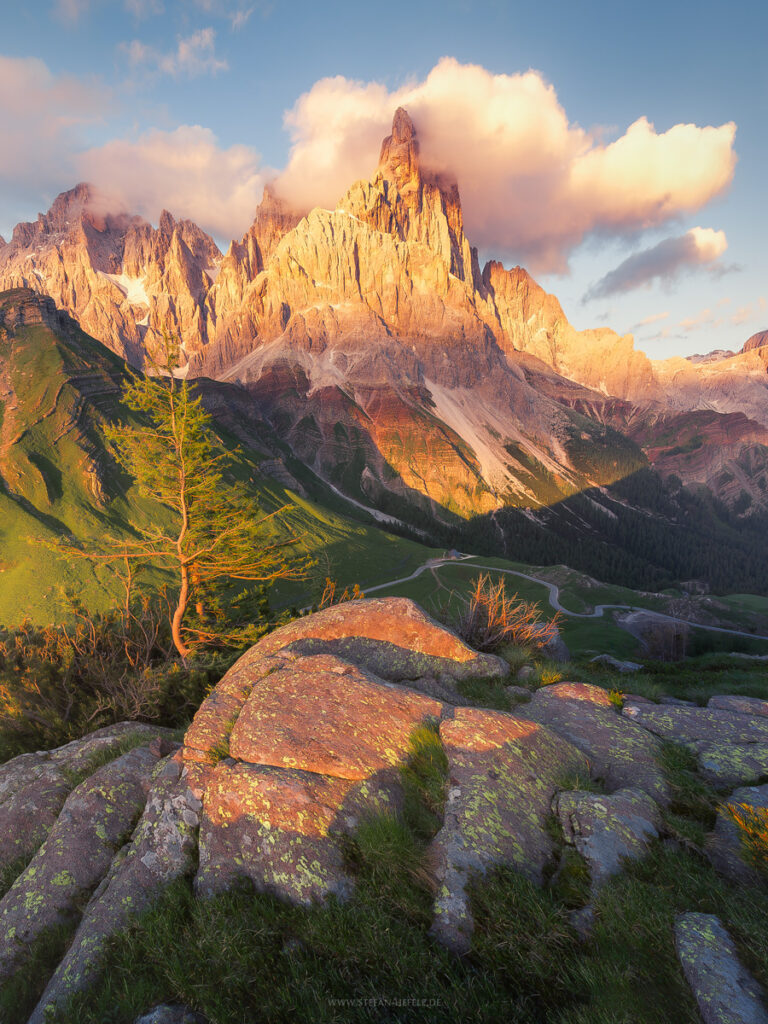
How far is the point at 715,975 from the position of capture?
343cm

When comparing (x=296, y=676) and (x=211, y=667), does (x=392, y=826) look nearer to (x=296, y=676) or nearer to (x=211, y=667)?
(x=296, y=676)

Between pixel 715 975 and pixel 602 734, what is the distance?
4670mm

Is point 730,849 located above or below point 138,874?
above

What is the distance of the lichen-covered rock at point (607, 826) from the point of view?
195 inches

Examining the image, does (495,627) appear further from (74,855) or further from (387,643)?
(74,855)

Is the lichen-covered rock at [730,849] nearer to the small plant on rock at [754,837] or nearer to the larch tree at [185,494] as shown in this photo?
the small plant on rock at [754,837]

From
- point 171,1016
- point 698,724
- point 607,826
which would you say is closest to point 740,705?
point 698,724

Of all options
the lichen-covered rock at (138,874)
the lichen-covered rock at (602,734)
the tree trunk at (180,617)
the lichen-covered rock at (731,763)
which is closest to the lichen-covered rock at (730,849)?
the lichen-covered rock at (731,763)

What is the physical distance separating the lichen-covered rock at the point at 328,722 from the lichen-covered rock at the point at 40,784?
346 cm

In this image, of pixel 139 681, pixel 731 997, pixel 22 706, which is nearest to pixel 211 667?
pixel 139 681

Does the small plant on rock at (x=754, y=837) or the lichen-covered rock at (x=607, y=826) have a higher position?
the small plant on rock at (x=754, y=837)

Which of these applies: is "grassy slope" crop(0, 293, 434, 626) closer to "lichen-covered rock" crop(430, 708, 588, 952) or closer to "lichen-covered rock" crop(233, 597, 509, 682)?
"lichen-covered rock" crop(233, 597, 509, 682)

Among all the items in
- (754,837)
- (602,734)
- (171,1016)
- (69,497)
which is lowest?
(69,497)

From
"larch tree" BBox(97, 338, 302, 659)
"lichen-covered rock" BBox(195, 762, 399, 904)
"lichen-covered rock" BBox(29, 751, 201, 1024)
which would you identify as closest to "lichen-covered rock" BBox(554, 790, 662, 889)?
"lichen-covered rock" BBox(195, 762, 399, 904)
